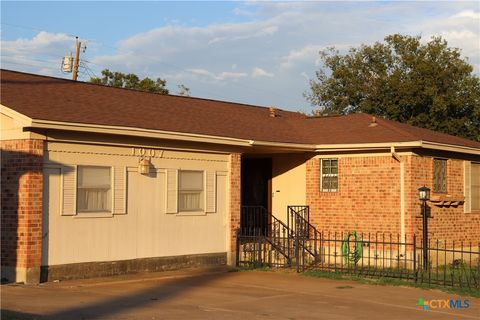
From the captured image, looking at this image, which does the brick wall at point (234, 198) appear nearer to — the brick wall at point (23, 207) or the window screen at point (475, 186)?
the brick wall at point (23, 207)

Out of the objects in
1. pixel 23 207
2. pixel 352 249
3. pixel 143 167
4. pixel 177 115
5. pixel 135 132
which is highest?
pixel 177 115

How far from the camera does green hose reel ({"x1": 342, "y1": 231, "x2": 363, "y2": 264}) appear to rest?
19375 millimetres

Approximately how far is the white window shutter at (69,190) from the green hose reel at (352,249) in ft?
25.5

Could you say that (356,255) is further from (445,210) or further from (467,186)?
(467,186)

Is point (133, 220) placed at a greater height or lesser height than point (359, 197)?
lesser

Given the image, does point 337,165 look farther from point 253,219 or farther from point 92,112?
point 92,112

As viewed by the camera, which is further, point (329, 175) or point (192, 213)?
point (329, 175)

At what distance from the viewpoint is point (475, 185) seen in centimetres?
2159

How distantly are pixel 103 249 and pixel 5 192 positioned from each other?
2349 millimetres

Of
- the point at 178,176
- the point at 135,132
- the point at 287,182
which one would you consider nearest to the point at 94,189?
the point at 135,132

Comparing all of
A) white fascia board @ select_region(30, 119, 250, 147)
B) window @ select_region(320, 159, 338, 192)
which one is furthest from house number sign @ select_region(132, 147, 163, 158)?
window @ select_region(320, 159, 338, 192)

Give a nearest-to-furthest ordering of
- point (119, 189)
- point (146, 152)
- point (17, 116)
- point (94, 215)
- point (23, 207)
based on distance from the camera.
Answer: point (17, 116) < point (23, 207) < point (94, 215) < point (119, 189) < point (146, 152)

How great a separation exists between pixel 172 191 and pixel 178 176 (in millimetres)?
413

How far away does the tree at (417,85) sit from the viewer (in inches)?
Result: 1474
